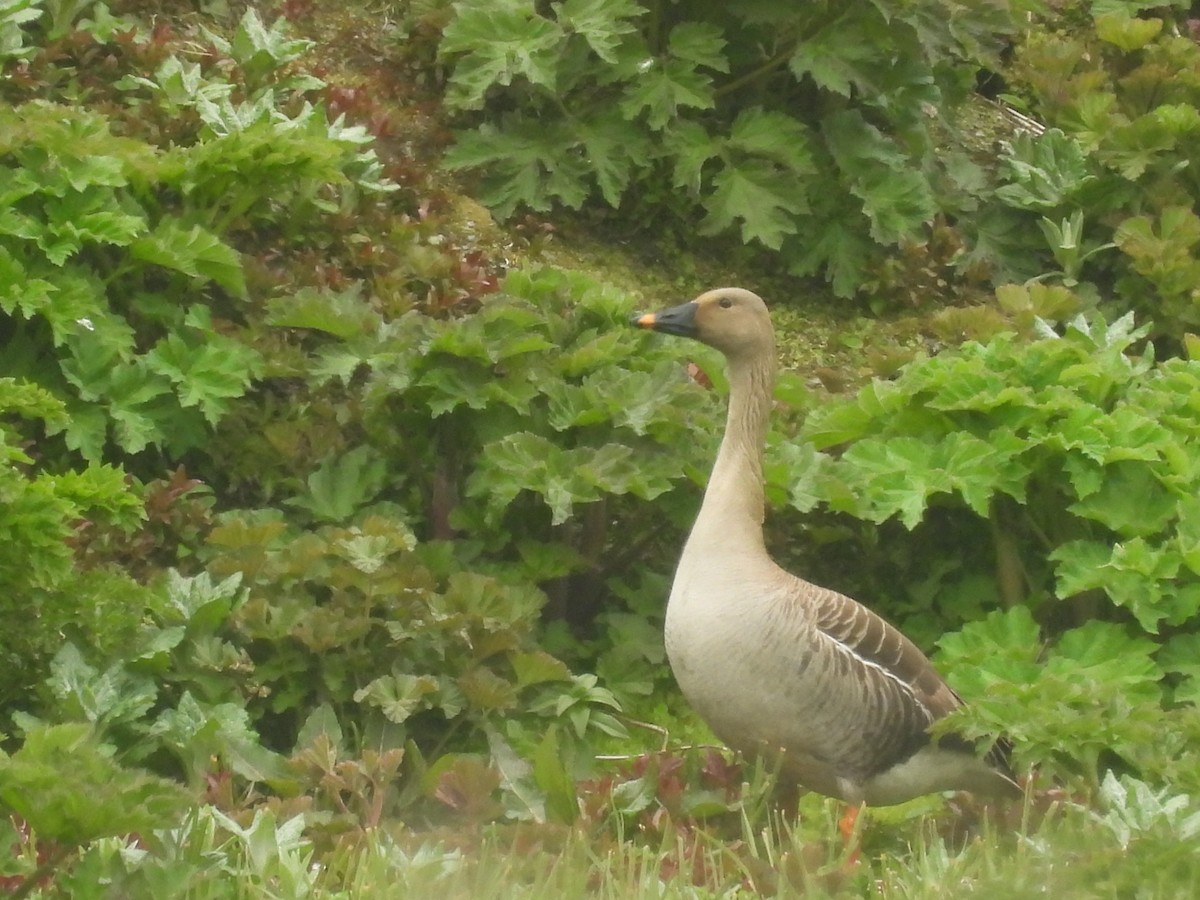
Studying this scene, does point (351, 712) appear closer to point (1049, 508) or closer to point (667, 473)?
point (667, 473)

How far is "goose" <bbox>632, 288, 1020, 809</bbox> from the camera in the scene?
17.0 feet

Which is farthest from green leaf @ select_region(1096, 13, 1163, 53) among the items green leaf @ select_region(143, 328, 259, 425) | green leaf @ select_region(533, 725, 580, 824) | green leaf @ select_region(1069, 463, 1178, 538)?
green leaf @ select_region(533, 725, 580, 824)

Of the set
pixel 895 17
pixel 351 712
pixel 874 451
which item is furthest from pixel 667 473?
pixel 895 17

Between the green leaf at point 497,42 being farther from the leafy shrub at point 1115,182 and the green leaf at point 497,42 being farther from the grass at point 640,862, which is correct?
the grass at point 640,862

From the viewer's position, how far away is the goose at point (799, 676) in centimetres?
518

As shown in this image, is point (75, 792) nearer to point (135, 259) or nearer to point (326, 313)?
point (326, 313)

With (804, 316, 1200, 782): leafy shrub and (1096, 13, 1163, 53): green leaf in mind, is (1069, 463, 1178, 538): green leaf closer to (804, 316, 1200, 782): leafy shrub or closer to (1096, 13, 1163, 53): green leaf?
(804, 316, 1200, 782): leafy shrub

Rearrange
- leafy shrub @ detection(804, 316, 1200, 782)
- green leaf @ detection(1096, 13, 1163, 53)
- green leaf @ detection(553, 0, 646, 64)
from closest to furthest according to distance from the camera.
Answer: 1. leafy shrub @ detection(804, 316, 1200, 782)
2. green leaf @ detection(553, 0, 646, 64)
3. green leaf @ detection(1096, 13, 1163, 53)

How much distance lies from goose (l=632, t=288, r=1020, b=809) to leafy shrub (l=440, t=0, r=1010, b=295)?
3.07m

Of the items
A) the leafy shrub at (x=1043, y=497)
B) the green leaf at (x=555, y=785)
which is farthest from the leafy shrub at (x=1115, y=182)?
the green leaf at (x=555, y=785)

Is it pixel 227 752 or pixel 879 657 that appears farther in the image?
pixel 879 657

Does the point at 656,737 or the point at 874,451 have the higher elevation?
the point at 874,451

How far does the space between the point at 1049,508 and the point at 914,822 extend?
1.59 m

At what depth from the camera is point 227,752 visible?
5051mm
